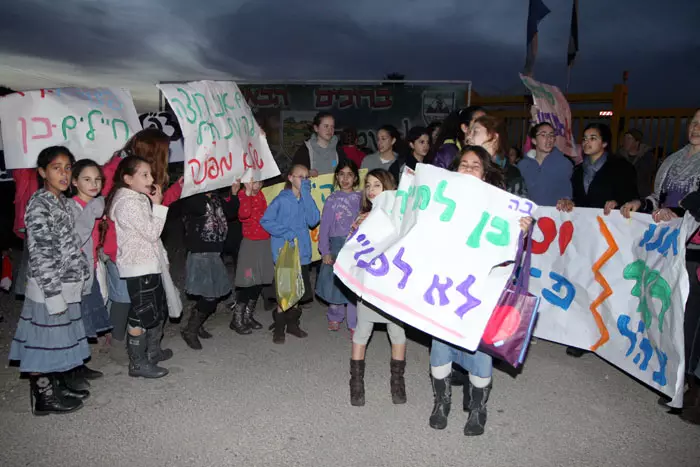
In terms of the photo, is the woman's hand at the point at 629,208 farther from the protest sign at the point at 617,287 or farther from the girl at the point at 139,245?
the girl at the point at 139,245

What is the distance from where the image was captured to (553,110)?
5902 mm

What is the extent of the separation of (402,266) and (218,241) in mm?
2259

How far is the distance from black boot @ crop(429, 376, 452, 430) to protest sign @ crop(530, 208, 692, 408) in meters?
1.57

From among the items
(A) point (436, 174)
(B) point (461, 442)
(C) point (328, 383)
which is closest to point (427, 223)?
(A) point (436, 174)

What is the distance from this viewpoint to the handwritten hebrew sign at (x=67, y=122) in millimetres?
3730

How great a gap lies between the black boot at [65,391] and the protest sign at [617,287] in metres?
3.89

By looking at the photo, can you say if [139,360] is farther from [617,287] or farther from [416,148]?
[617,287]

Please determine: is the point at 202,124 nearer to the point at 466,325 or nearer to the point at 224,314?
the point at 224,314

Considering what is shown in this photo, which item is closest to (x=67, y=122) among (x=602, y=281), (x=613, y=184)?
(x=602, y=281)

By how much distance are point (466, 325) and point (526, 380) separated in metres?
1.64

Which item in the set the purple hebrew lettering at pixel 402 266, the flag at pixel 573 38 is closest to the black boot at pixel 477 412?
the purple hebrew lettering at pixel 402 266

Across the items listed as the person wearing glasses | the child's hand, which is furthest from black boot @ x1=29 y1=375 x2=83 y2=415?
the person wearing glasses

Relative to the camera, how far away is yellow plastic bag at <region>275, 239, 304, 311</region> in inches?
190

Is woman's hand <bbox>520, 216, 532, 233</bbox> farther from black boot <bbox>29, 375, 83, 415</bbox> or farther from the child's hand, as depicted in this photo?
black boot <bbox>29, 375, 83, 415</bbox>
